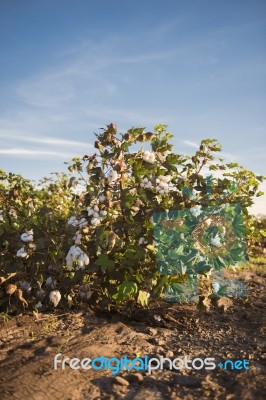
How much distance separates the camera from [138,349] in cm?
311

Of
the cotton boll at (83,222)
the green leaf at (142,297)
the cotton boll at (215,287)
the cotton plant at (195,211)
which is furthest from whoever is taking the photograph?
the cotton boll at (215,287)

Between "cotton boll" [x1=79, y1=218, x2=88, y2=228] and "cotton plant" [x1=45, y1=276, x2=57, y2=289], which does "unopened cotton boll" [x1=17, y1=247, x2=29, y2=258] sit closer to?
"cotton plant" [x1=45, y1=276, x2=57, y2=289]

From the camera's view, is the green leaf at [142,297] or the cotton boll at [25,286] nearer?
the green leaf at [142,297]

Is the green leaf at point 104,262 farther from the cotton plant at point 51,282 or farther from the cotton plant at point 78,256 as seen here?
the cotton plant at point 51,282

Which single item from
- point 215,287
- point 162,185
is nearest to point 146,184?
point 162,185

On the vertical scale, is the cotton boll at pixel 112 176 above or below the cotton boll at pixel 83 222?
above

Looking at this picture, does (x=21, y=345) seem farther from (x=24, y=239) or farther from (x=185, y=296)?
(x=185, y=296)

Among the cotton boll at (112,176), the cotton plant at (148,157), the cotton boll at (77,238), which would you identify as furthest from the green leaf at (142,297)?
the cotton plant at (148,157)

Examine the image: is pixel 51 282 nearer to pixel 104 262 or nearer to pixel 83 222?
pixel 104 262

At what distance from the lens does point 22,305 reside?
3854 mm

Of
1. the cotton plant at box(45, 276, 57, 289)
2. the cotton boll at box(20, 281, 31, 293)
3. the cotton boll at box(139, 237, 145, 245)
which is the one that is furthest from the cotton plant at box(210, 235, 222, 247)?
the cotton boll at box(20, 281, 31, 293)

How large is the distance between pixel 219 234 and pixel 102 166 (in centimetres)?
128

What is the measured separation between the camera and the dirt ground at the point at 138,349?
254cm

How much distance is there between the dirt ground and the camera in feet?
8.34
